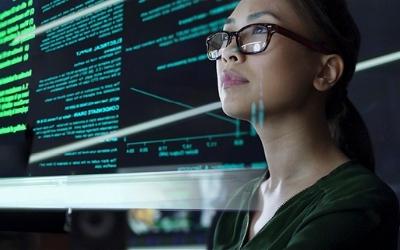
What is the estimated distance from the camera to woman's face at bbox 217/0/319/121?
688mm

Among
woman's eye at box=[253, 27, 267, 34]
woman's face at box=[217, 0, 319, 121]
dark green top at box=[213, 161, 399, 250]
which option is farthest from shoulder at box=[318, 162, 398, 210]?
woman's eye at box=[253, 27, 267, 34]

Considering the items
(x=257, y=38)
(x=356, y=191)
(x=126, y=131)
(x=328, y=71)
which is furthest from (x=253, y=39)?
(x=126, y=131)

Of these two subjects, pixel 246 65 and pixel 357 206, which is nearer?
pixel 357 206

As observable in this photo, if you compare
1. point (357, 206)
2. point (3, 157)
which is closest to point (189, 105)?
point (357, 206)

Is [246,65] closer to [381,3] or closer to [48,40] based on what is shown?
[381,3]

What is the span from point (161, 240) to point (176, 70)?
374 mm

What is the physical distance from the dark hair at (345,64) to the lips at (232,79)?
0.12 metres

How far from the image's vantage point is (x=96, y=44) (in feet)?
4.36

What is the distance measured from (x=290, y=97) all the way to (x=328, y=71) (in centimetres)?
7

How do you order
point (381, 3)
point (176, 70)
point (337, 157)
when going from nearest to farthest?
point (337, 157) < point (381, 3) < point (176, 70)

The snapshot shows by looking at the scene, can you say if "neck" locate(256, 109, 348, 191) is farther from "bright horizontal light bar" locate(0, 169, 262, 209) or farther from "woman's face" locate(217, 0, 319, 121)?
"bright horizontal light bar" locate(0, 169, 262, 209)

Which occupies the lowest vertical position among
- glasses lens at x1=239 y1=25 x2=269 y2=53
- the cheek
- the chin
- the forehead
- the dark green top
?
the dark green top

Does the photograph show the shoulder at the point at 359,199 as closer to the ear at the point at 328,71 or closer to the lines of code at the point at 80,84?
the ear at the point at 328,71

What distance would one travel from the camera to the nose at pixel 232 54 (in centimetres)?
71
